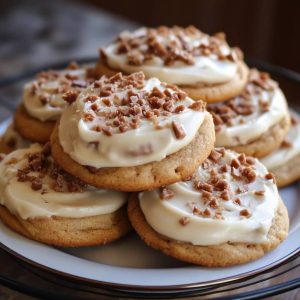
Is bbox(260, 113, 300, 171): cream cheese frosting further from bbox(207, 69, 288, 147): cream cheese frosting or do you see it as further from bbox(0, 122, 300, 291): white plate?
bbox(0, 122, 300, 291): white plate

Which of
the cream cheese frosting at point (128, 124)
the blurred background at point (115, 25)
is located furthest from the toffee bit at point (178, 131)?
the blurred background at point (115, 25)

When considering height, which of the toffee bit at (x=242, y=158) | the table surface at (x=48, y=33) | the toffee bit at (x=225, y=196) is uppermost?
the toffee bit at (x=225, y=196)

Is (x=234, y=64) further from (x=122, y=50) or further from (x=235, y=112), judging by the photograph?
(x=122, y=50)


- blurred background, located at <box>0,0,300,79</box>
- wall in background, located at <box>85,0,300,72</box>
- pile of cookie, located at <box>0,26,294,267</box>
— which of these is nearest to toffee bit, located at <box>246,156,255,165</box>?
pile of cookie, located at <box>0,26,294,267</box>

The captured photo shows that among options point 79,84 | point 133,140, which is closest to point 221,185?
point 133,140

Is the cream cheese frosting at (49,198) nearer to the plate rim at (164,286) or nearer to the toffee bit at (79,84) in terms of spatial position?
the plate rim at (164,286)

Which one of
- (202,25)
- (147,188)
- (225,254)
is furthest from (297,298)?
(202,25)

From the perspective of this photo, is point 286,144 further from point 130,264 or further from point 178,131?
point 130,264
